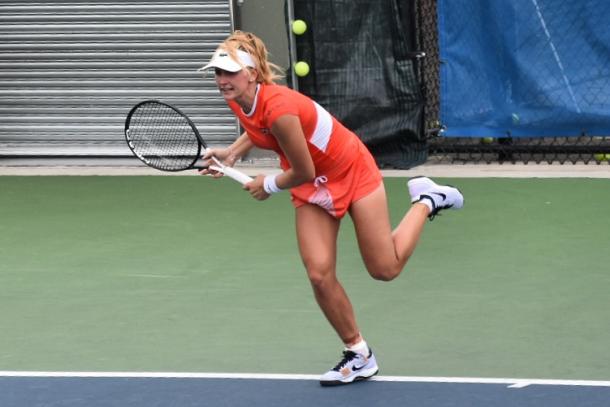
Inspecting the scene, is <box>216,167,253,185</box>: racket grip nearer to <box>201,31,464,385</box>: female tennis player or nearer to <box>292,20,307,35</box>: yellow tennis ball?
<box>201,31,464,385</box>: female tennis player

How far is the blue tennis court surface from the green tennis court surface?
17 cm

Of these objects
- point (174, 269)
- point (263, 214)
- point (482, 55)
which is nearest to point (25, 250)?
point (174, 269)

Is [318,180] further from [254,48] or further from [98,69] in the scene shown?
[98,69]

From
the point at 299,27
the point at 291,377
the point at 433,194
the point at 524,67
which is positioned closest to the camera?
the point at 291,377

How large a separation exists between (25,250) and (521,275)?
131 inches

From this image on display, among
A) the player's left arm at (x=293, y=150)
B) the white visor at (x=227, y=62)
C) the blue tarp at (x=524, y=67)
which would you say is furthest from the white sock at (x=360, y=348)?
the blue tarp at (x=524, y=67)

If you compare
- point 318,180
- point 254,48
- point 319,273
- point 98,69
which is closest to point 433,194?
point 318,180

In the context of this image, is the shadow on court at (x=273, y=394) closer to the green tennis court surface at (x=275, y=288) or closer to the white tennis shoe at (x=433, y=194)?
the green tennis court surface at (x=275, y=288)

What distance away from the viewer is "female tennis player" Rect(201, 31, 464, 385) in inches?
243

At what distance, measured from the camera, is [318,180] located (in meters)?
6.44

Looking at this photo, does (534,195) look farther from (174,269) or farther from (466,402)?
(466,402)

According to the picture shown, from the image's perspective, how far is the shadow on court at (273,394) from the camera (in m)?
6.23

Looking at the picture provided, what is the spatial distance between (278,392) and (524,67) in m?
7.28

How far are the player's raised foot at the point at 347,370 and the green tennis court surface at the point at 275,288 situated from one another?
0.69ft
